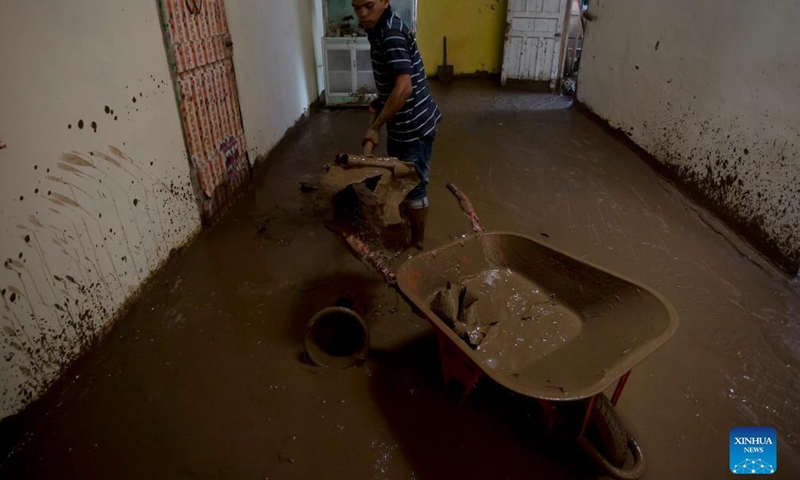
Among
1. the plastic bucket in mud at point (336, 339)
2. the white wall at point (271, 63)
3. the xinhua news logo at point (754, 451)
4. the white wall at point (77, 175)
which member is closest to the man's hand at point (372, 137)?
the plastic bucket in mud at point (336, 339)

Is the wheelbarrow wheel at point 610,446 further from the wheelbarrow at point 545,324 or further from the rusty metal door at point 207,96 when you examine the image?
the rusty metal door at point 207,96

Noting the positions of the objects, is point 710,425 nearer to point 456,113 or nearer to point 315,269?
point 315,269

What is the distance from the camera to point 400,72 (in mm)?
2178

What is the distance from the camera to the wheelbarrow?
4.97 ft

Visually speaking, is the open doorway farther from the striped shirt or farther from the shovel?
the striped shirt

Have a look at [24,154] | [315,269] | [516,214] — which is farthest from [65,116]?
[516,214]

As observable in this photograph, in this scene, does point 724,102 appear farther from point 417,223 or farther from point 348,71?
point 348,71

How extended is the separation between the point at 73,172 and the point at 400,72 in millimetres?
1477

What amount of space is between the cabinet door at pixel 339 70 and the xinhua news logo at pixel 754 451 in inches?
204

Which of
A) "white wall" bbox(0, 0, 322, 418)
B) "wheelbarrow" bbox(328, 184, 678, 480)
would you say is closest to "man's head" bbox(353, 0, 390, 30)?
"wheelbarrow" bbox(328, 184, 678, 480)

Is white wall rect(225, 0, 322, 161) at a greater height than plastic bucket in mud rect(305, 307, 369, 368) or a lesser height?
greater

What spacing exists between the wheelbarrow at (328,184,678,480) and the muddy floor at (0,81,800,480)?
8.5 inches

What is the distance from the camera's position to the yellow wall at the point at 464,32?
23.6 ft

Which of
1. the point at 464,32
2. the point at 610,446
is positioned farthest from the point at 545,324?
the point at 464,32
